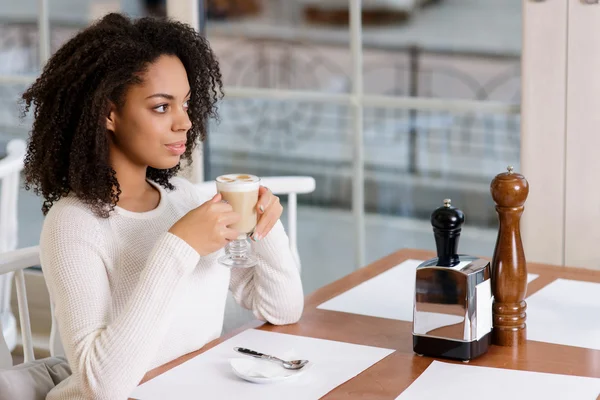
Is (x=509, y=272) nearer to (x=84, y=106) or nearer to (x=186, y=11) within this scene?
(x=84, y=106)

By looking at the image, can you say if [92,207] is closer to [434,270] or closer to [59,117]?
[59,117]

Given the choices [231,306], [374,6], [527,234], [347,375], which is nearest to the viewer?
[347,375]

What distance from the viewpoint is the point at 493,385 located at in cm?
123

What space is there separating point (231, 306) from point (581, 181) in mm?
862

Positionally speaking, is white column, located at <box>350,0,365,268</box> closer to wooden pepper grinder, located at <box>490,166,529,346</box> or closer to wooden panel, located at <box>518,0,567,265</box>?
wooden panel, located at <box>518,0,567,265</box>

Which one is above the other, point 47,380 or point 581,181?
point 581,181

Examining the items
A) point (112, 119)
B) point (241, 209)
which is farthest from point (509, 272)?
point (112, 119)

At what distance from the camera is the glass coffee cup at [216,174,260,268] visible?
1376 mm

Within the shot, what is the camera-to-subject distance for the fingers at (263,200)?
1.44m

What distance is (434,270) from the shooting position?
132 centimetres

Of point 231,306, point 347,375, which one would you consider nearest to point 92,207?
point 347,375

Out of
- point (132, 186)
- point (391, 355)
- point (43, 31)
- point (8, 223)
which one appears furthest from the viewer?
point (43, 31)

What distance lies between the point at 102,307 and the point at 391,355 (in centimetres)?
43

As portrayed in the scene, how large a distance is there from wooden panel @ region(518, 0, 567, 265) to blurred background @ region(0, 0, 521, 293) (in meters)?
0.07
